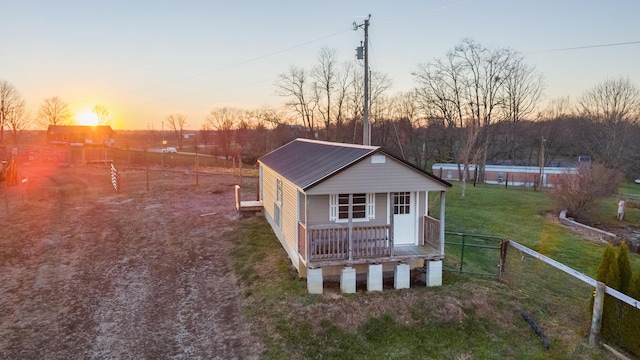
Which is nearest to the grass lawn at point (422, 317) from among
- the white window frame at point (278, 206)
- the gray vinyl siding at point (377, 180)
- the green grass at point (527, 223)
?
the white window frame at point (278, 206)

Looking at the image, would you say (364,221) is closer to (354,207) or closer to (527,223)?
(354,207)

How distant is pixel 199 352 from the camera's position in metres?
7.71

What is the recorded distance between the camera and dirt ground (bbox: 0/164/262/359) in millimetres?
8062

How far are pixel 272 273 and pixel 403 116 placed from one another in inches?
1635

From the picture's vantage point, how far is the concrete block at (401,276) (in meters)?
9.67

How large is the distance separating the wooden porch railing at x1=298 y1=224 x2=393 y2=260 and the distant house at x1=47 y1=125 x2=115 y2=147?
6658 centimetres

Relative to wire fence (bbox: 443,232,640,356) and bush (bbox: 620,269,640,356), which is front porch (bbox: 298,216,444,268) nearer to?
wire fence (bbox: 443,232,640,356)

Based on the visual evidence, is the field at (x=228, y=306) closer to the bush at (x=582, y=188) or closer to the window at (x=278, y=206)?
the window at (x=278, y=206)

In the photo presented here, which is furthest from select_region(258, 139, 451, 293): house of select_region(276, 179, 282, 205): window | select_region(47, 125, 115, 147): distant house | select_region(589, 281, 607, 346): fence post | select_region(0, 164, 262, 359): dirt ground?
select_region(47, 125, 115, 147): distant house

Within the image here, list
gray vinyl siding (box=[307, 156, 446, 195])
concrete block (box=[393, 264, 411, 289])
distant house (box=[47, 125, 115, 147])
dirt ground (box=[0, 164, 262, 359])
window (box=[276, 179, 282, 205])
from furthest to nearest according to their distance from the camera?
distant house (box=[47, 125, 115, 147]) < window (box=[276, 179, 282, 205]) < concrete block (box=[393, 264, 411, 289]) < gray vinyl siding (box=[307, 156, 446, 195]) < dirt ground (box=[0, 164, 262, 359])

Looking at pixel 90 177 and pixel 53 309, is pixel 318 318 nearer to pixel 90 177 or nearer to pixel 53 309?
pixel 53 309

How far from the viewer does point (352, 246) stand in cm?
939

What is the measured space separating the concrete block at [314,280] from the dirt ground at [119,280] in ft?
5.55

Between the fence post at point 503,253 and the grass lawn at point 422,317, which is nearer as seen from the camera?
the grass lawn at point 422,317
